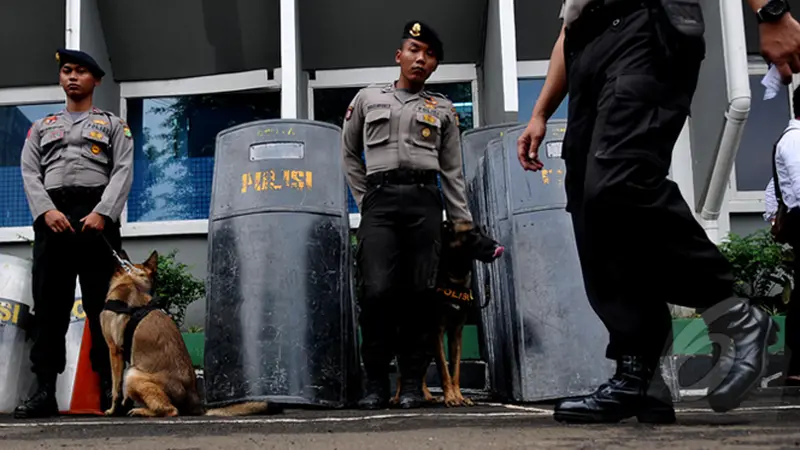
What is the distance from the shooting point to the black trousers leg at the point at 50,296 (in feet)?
14.6

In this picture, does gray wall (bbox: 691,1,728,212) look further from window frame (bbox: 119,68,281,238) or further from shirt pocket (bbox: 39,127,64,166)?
shirt pocket (bbox: 39,127,64,166)

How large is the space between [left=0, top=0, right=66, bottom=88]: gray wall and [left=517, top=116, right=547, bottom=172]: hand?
19.3 ft

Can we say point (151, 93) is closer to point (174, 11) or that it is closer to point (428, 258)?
→ point (174, 11)

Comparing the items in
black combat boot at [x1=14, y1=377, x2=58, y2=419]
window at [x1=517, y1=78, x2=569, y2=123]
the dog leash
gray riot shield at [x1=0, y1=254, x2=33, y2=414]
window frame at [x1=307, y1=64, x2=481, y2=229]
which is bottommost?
black combat boot at [x1=14, y1=377, x2=58, y2=419]

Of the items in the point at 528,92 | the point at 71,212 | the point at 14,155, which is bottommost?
the point at 71,212

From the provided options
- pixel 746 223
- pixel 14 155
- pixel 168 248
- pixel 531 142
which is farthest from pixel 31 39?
pixel 746 223

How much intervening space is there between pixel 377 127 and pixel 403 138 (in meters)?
0.16

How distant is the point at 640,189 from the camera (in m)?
2.26

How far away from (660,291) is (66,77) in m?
3.70

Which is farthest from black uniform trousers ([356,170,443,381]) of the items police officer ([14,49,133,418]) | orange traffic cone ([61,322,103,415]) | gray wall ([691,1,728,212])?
gray wall ([691,1,728,212])

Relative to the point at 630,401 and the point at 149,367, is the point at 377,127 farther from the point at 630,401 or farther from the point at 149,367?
the point at 630,401

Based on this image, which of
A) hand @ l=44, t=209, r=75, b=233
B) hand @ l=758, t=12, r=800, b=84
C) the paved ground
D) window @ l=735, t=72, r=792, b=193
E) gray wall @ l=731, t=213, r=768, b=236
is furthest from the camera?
window @ l=735, t=72, r=792, b=193

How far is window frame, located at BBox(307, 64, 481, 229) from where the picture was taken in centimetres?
752

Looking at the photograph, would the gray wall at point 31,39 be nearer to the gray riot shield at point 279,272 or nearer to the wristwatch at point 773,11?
the gray riot shield at point 279,272
